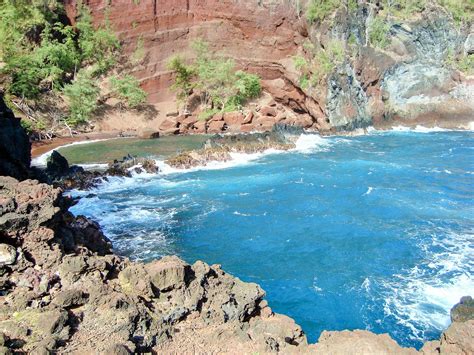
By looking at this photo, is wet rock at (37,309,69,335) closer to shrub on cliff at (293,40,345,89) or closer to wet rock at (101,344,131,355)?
wet rock at (101,344,131,355)

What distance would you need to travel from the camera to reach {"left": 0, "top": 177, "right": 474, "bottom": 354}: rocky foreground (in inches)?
221

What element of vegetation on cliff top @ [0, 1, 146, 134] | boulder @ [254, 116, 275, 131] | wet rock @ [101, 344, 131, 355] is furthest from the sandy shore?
wet rock @ [101, 344, 131, 355]

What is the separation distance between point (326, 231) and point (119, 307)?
10.6 meters

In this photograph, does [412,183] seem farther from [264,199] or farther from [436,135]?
[436,135]

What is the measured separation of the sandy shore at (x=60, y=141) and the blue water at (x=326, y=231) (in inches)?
409

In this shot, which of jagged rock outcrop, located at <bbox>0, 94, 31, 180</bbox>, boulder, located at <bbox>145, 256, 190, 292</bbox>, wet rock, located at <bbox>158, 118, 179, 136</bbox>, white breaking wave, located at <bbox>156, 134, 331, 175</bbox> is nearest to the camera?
boulder, located at <bbox>145, 256, 190, 292</bbox>

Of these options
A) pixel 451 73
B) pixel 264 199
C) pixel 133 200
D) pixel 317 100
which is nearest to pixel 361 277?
pixel 264 199

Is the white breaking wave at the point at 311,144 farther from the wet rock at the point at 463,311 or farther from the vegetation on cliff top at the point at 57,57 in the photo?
the wet rock at the point at 463,311

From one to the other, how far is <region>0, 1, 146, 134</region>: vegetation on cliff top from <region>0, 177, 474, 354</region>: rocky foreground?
29.6m

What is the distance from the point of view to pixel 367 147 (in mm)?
33938

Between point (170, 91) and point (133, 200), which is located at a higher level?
point (170, 91)

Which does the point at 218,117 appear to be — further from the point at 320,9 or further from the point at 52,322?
the point at 52,322

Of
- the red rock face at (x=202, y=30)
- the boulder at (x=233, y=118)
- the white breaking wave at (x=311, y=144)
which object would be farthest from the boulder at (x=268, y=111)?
the white breaking wave at (x=311, y=144)

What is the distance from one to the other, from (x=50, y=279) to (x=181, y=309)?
85.3 inches
